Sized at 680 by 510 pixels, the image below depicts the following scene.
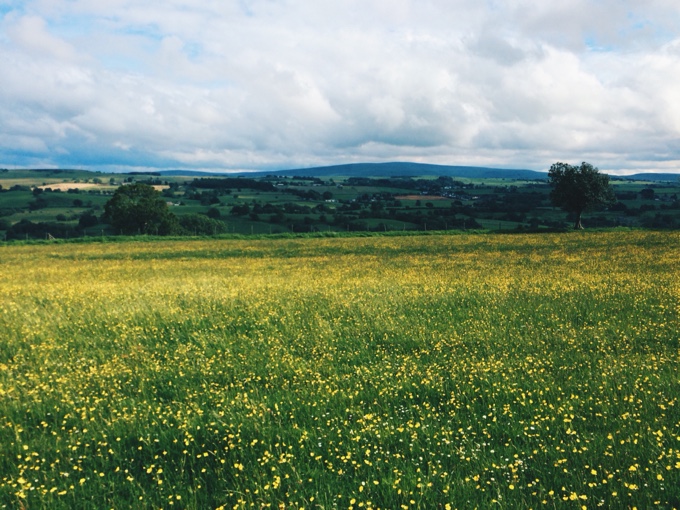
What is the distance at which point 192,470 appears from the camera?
5336mm

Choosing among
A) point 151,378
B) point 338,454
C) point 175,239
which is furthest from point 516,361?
point 175,239

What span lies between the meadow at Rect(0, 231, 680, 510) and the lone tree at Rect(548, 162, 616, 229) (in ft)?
185

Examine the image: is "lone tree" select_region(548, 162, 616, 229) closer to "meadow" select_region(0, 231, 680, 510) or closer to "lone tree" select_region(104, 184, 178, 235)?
"meadow" select_region(0, 231, 680, 510)

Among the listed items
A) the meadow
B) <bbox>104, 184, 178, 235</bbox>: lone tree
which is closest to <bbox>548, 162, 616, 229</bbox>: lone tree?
the meadow

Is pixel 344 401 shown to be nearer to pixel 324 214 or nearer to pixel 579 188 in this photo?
pixel 579 188

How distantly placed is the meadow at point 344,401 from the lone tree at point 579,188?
5626cm

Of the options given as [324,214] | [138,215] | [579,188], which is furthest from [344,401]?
[324,214]

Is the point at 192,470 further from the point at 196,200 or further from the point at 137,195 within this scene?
the point at 196,200

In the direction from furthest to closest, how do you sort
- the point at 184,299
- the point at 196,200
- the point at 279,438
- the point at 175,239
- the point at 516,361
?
the point at 196,200 → the point at 175,239 → the point at 184,299 → the point at 516,361 → the point at 279,438

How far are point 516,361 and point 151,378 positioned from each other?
6.95 meters

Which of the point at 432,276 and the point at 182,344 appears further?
the point at 432,276

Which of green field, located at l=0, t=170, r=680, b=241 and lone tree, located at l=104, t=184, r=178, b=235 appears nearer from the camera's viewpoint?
lone tree, located at l=104, t=184, r=178, b=235

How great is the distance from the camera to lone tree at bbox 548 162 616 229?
6425cm

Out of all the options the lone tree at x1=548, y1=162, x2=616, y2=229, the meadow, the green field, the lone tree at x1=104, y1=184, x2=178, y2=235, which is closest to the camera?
the meadow
